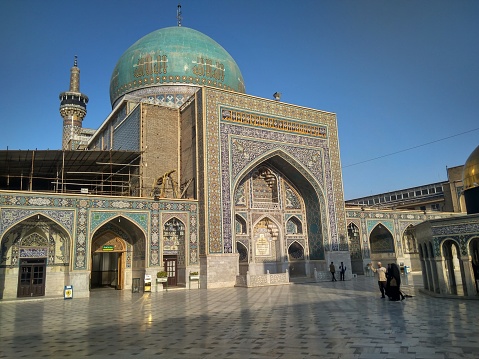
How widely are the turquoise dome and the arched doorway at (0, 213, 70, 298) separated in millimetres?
10143

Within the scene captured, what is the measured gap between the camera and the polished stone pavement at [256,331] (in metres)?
4.73

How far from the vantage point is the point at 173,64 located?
70.8 ft

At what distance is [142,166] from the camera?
17.3 m

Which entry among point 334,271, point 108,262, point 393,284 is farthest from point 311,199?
point 393,284

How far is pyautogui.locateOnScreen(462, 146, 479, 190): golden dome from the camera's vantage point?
10.7 m

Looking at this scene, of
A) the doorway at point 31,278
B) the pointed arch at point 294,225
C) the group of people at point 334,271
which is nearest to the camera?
the doorway at point 31,278

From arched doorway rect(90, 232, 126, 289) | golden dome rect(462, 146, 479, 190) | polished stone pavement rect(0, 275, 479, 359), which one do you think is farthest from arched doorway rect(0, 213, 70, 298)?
golden dome rect(462, 146, 479, 190)

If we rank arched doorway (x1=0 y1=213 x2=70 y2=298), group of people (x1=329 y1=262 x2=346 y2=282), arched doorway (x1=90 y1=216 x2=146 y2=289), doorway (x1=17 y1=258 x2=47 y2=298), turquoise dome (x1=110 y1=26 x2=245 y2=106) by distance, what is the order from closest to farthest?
arched doorway (x1=0 y1=213 x2=70 y2=298) < doorway (x1=17 y1=258 x2=47 y2=298) < arched doorway (x1=90 y1=216 x2=146 y2=289) < group of people (x1=329 y1=262 x2=346 y2=282) < turquoise dome (x1=110 y1=26 x2=245 y2=106)

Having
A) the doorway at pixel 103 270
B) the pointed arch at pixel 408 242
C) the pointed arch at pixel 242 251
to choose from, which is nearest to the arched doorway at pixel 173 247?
the pointed arch at pixel 242 251

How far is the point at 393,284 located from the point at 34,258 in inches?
451

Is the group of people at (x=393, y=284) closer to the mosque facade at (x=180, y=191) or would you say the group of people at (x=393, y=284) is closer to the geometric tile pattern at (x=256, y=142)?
the mosque facade at (x=180, y=191)

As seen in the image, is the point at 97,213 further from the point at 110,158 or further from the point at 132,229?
the point at 110,158

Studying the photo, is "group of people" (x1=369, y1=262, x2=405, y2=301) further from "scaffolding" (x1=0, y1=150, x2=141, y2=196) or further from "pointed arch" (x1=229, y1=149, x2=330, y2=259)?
"scaffolding" (x1=0, y1=150, x2=141, y2=196)

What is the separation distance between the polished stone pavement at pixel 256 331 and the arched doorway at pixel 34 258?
4.82 meters
